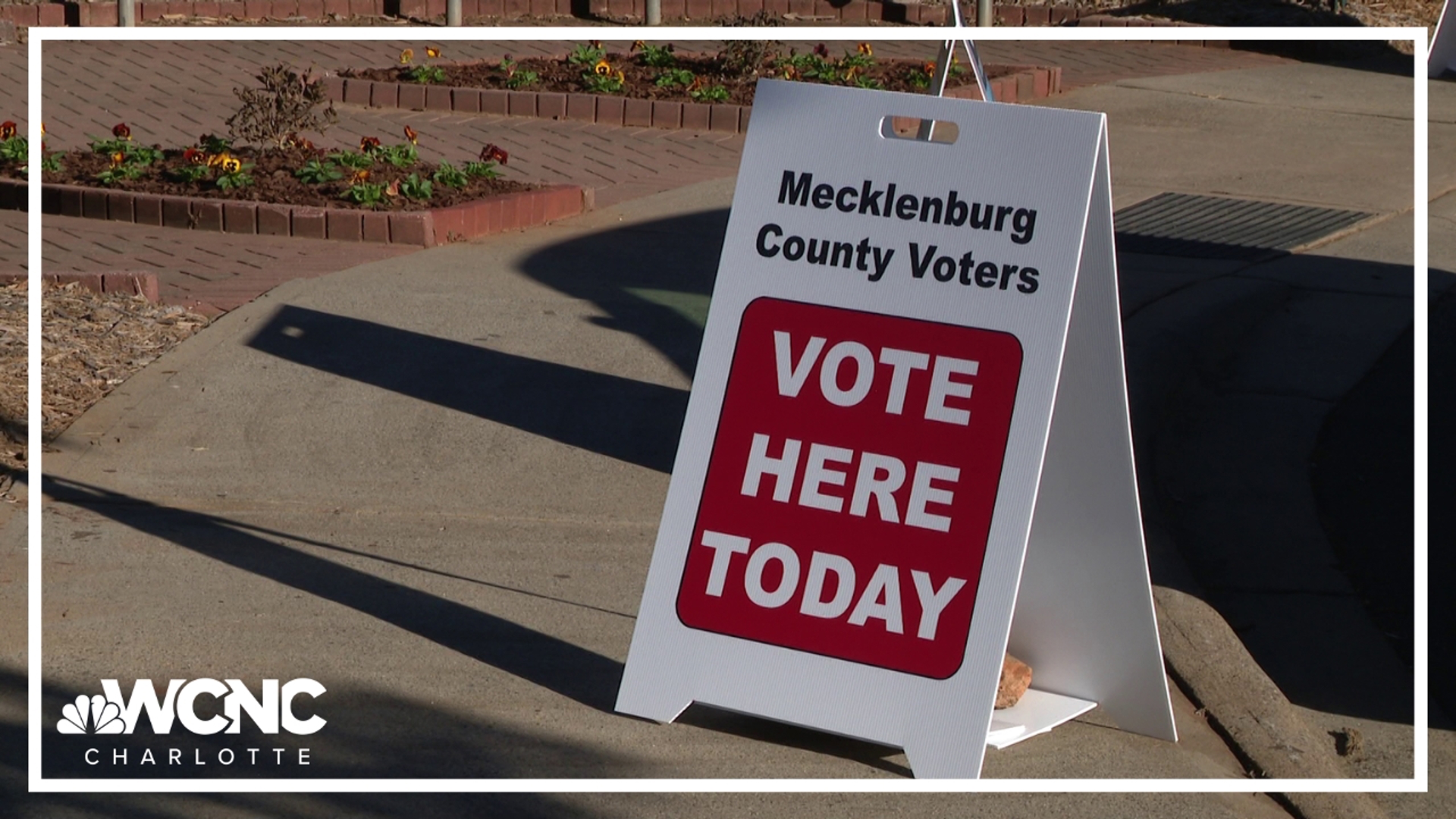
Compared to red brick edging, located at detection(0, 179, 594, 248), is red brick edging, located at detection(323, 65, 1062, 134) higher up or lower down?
higher up

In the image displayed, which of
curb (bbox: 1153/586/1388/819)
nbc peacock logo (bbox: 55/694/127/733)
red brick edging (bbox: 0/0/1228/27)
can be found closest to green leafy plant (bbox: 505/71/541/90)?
red brick edging (bbox: 0/0/1228/27)

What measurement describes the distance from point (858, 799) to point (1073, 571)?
2.37 feet

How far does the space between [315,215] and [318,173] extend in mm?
546

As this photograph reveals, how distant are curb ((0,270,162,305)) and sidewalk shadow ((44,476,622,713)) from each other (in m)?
1.90

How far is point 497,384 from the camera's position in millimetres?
5824

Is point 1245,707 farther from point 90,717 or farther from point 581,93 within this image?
point 581,93

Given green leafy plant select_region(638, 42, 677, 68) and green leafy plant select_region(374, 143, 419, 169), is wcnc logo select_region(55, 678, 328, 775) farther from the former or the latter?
green leafy plant select_region(638, 42, 677, 68)

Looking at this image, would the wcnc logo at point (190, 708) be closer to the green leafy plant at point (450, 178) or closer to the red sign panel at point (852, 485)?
the red sign panel at point (852, 485)

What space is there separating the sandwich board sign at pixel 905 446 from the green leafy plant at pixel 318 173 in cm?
505

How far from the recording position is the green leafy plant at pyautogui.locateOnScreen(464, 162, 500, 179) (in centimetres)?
834

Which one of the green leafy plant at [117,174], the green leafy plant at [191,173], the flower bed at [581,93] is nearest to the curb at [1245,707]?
the green leafy plant at [191,173]

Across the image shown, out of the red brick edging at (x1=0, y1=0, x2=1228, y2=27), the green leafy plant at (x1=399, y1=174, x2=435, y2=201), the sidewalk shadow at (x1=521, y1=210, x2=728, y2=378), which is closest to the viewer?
the sidewalk shadow at (x1=521, y1=210, x2=728, y2=378)

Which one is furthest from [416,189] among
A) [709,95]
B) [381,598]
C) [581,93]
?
[381,598]

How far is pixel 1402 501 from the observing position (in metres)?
5.26
